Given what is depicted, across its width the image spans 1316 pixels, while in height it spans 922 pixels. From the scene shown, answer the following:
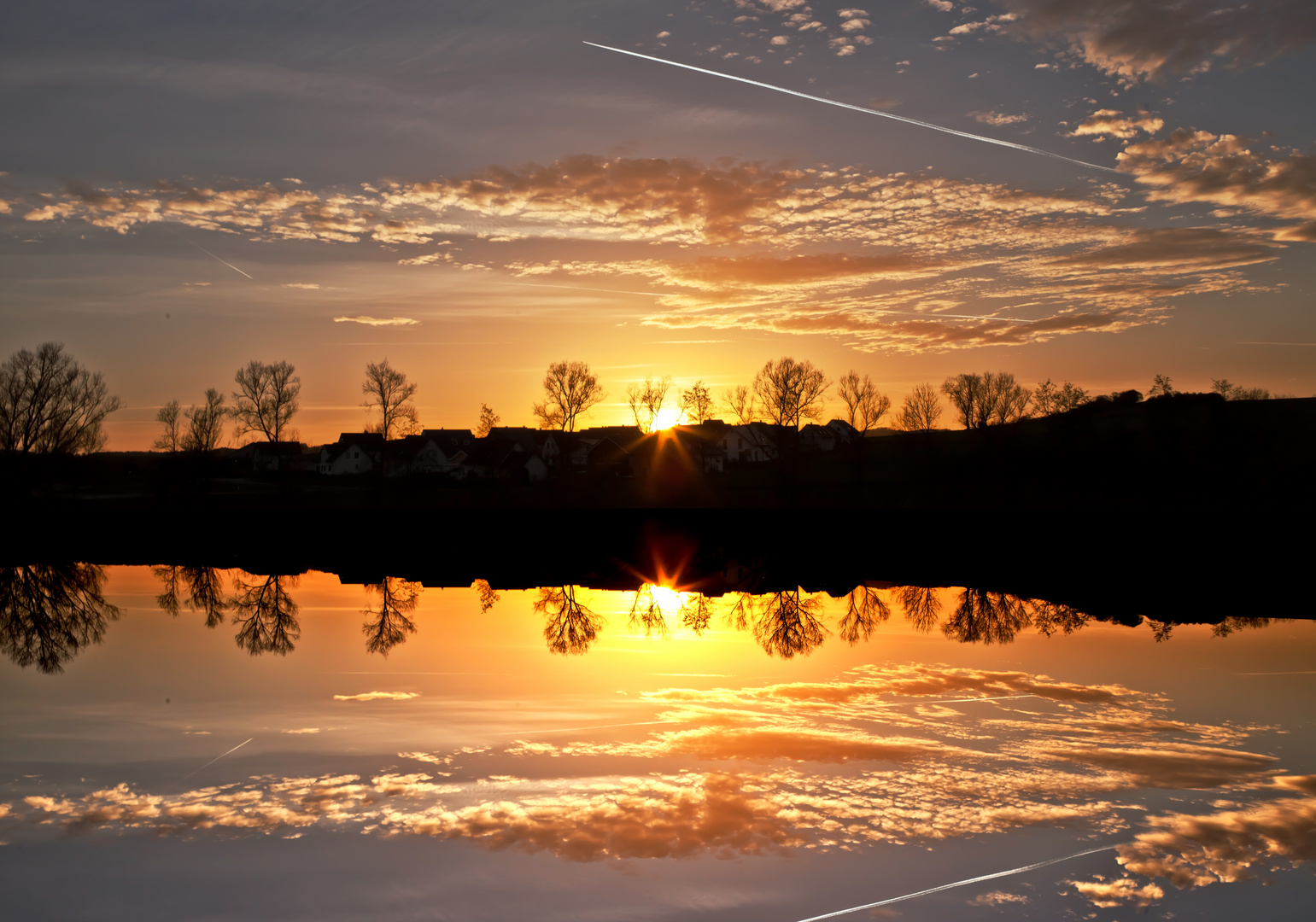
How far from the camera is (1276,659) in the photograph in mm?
15086

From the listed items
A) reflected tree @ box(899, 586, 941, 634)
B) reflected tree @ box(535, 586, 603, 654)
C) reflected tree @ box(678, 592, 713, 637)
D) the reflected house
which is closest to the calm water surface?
reflected tree @ box(535, 586, 603, 654)

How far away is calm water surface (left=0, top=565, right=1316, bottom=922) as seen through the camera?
6762 millimetres

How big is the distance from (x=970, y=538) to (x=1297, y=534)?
14594 mm

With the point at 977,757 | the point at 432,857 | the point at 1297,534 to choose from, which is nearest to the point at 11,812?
the point at 432,857

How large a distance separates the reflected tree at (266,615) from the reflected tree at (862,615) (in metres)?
11.5

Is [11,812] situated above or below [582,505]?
below

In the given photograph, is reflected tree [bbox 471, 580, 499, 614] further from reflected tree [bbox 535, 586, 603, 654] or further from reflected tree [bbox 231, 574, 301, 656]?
reflected tree [bbox 231, 574, 301, 656]

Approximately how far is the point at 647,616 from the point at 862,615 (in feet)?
17.1

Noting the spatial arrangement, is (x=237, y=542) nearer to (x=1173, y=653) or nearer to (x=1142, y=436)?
(x=1173, y=653)

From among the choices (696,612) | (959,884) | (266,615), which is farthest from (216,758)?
(696,612)

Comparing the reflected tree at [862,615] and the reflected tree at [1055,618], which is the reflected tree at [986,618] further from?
the reflected tree at [862,615]

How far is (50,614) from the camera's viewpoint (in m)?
21.2

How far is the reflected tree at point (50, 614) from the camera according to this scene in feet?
54.3

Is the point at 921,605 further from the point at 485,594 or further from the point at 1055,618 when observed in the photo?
the point at 485,594
